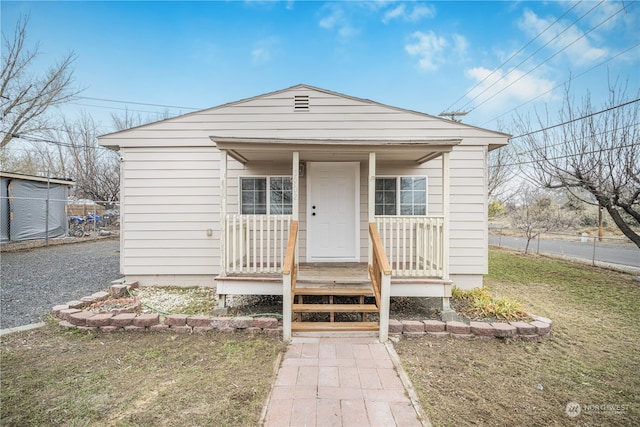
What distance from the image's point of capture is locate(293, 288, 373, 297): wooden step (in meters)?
3.97

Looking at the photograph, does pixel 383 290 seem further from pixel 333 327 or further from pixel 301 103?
pixel 301 103

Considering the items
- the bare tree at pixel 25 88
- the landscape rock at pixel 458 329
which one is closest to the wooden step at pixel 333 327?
the landscape rock at pixel 458 329

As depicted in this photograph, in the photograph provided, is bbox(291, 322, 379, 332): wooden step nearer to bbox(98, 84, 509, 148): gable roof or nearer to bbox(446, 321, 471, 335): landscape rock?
bbox(446, 321, 471, 335): landscape rock

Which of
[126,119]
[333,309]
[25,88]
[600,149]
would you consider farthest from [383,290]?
[126,119]

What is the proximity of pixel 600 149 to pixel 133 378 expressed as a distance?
928 centimetres

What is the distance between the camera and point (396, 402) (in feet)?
7.55

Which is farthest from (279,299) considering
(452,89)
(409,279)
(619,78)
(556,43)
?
(452,89)

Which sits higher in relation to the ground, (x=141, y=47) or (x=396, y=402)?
(x=141, y=47)

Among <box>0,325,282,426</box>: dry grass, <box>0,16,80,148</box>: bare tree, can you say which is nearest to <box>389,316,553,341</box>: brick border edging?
<box>0,325,282,426</box>: dry grass

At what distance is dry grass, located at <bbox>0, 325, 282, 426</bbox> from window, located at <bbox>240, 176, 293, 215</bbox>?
262 centimetres

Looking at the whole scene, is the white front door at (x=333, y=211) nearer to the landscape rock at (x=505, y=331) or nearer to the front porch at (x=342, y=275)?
the front porch at (x=342, y=275)

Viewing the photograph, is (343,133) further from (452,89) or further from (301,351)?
(452,89)

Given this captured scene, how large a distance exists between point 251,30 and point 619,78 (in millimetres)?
10105

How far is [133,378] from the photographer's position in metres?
2.64
